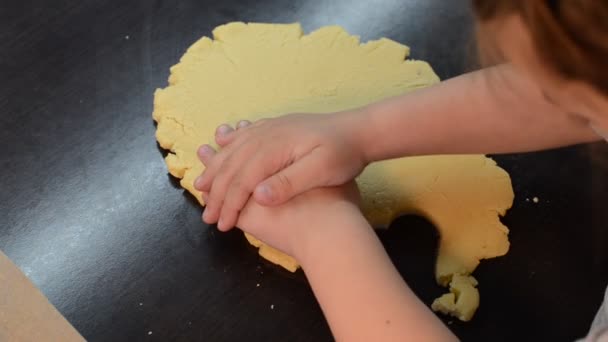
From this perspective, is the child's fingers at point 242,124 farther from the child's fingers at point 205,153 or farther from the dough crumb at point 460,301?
the dough crumb at point 460,301

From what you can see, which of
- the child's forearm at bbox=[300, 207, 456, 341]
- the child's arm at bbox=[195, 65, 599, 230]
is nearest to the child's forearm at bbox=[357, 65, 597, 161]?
the child's arm at bbox=[195, 65, 599, 230]

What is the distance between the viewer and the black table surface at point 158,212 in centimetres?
64

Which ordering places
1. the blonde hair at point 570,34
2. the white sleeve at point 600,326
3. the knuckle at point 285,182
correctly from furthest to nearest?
the knuckle at point 285,182, the white sleeve at point 600,326, the blonde hair at point 570,34

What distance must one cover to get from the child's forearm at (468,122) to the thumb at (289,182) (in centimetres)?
7

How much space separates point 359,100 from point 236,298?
0.28 metres

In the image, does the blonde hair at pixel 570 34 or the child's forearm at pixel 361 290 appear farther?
the child's forearm at pixel 361 290

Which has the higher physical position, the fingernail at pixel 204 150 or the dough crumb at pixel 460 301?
the fingernail at pixel 204 150

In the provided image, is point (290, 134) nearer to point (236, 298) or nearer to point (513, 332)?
point (236, 298)

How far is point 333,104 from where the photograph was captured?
0.78 meters

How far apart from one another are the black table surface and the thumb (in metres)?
0.08

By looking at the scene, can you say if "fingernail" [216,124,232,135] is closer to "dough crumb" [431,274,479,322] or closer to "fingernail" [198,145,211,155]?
"fingernail" [198,145,211,155]

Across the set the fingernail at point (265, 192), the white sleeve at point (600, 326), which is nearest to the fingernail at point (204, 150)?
the fingernail at point (265, 192)

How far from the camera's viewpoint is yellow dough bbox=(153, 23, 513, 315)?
2.28 ft

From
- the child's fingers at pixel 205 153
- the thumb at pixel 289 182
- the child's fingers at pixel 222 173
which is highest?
the child's fingers at pixel 205 153
